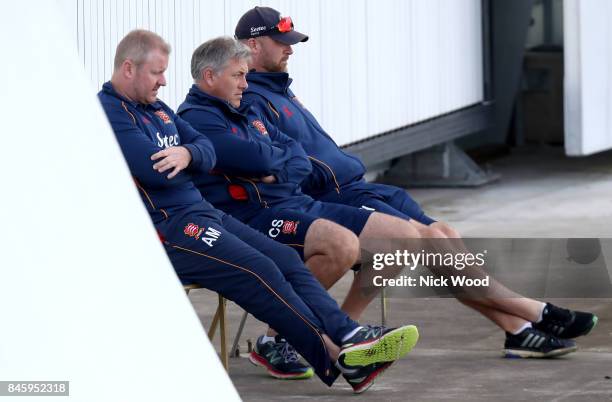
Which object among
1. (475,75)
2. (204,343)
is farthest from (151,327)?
(475,75)

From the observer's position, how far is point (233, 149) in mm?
5629

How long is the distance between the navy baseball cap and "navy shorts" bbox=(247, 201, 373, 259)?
0.70 metres

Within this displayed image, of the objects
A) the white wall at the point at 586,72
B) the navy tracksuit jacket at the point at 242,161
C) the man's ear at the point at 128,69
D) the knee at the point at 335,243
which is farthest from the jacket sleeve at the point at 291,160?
the white wall at the point at 586,72

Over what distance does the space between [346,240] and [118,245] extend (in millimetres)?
1944

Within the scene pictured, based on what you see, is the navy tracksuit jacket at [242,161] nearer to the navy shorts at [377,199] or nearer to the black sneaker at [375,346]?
the navy shorts at [377,199]

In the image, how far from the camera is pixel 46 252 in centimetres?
375

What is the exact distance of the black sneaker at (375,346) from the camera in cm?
520

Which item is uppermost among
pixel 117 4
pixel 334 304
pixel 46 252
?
pixel 117 4

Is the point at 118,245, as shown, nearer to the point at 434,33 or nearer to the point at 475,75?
the point at 434,33

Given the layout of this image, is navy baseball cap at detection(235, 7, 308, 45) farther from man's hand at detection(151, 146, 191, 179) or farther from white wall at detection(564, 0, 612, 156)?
white wall at detection(564, 0, 612, 156)

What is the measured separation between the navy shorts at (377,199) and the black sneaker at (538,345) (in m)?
0.63

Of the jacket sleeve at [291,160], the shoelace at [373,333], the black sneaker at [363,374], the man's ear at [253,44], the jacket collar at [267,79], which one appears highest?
the man's ear at [253,44]

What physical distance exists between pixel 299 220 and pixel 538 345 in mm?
→ 1091

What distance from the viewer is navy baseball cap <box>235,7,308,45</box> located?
6.12 metres
